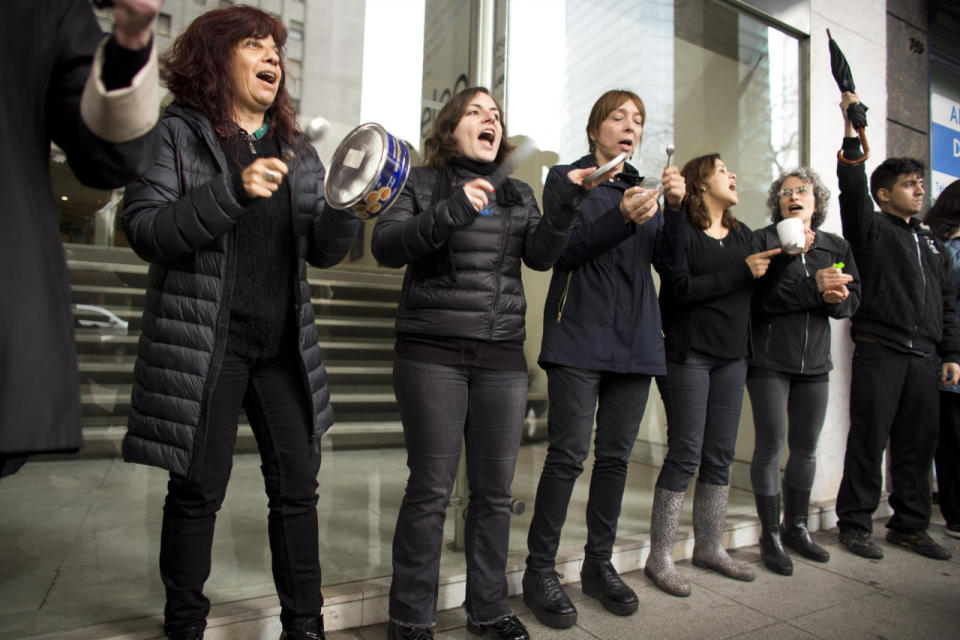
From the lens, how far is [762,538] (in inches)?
123

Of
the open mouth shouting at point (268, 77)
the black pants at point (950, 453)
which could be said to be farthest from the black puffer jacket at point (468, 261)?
the black pants at point (950, 453)

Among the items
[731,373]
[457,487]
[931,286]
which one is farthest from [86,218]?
[931,286]

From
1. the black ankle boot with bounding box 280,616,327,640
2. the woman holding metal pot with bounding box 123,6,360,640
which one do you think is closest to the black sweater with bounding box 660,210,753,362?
the woman holding metal pot with bounding box 123,6,360,640

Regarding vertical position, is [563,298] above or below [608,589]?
above

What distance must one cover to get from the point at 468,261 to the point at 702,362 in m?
1.23

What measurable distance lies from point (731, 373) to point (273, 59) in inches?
83.8

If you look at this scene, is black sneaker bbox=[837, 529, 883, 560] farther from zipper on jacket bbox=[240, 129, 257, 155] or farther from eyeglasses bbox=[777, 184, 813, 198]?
zipper on jacket bbox=[240, 129, 257, 155]

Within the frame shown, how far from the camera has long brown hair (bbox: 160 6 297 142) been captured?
6.00 ft

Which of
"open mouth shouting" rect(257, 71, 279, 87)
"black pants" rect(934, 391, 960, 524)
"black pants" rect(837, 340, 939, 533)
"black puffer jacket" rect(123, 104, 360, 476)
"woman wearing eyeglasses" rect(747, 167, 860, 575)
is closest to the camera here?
"black puffer jacket" rect(123, 104, 360, 476)

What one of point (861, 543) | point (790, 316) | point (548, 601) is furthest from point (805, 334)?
point (548, 601)

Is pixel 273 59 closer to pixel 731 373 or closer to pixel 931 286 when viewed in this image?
pixel 731 373

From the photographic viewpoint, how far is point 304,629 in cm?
187

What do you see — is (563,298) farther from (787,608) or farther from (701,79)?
(701,79)

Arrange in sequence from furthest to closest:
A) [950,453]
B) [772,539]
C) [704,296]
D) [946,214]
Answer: [946,214], [950,453], [772,539], [704,296]
